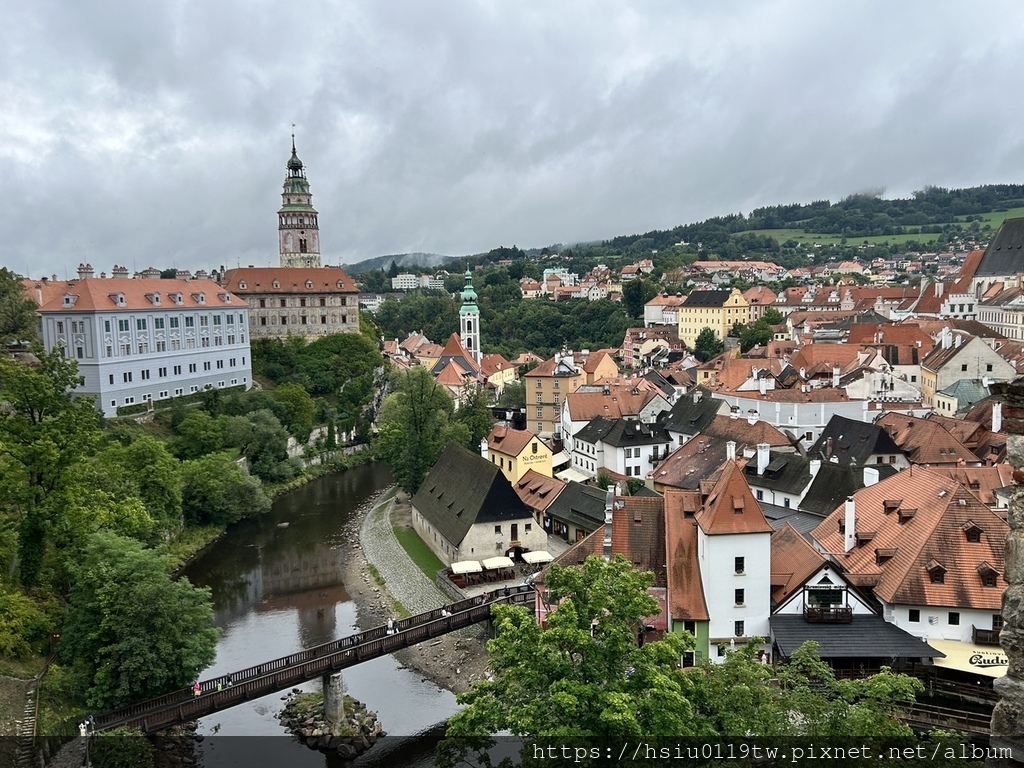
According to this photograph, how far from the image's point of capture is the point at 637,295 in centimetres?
11325

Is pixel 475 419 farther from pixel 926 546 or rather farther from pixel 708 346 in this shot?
pixel 708 346

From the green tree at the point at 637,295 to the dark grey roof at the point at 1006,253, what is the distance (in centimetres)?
4298

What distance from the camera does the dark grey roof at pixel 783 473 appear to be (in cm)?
3200

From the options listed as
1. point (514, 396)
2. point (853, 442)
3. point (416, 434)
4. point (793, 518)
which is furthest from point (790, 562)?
point (514, 396)

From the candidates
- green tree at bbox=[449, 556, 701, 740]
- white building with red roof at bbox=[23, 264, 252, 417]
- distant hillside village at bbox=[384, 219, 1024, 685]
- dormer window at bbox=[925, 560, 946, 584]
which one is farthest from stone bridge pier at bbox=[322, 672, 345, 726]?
Answer: white building with red roof at bbox=[23, 264, 252, 417]

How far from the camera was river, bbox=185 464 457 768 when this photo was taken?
21.0 m

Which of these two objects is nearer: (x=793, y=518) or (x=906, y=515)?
(x=906, y=515)

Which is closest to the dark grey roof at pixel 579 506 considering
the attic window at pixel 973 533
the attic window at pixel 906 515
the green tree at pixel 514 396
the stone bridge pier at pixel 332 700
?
the attic window at pixel 906 515

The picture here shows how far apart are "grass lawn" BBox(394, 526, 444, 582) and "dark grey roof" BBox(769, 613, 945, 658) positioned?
50.6ft

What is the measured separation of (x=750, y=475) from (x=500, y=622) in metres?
23.7

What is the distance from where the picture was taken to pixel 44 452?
23234 mm

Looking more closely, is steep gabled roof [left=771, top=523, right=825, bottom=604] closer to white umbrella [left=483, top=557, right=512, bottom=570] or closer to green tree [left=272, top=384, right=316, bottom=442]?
white umbrella [left=483, top=557, right=512, bottom=570]

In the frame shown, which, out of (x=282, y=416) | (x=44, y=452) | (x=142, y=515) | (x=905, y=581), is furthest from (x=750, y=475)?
(x=282, y=416)

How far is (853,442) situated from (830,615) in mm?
17727
